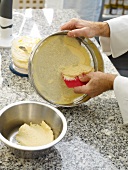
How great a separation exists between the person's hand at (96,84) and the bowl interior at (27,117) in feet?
0.50

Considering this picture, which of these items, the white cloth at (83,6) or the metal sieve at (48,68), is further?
the white cloth at (83,6)

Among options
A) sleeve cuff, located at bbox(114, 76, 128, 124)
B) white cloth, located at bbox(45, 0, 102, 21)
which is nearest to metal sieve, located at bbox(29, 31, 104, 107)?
sleeve cuff, located at bbox(114, 76, 128, 124)

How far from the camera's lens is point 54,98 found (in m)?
1.05

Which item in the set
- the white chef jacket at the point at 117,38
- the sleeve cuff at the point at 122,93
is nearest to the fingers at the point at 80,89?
the sleeve cuff at the point at 122,93

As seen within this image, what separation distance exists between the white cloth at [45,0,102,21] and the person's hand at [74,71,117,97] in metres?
1.41

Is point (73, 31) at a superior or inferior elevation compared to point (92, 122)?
superior

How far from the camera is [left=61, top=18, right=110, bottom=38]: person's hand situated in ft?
3.50

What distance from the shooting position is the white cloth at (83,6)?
2.36 m

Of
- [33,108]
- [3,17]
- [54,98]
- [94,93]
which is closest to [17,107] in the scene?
[33,108]

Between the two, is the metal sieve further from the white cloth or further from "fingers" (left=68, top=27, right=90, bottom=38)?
the white cloth

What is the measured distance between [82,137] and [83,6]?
1.65m

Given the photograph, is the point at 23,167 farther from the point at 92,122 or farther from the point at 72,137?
the point at 92,122

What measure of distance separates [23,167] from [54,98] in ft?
0.95

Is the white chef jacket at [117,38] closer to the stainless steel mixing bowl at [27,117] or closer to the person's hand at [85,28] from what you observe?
the person's hand at [85,28]
